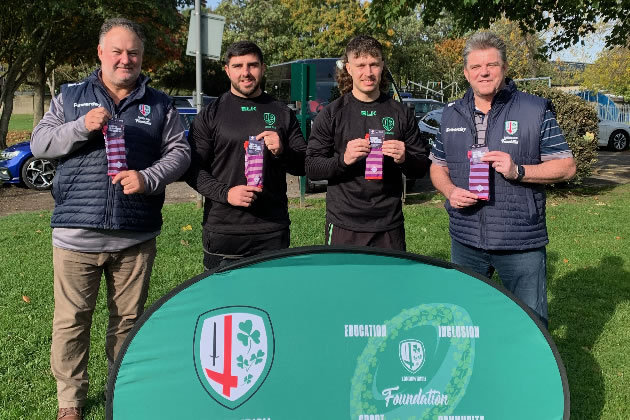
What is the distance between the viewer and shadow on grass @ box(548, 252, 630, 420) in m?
3.89

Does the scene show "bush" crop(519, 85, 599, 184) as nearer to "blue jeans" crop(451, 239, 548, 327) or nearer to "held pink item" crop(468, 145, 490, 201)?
"blue jeans" crop(451, 239, 548, 327)

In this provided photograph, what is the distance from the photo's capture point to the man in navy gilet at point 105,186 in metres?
3.03

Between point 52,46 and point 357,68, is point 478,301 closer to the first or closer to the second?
point 357,68

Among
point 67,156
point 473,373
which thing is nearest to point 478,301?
point 473,373

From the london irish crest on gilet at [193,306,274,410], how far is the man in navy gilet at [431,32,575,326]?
142 cm

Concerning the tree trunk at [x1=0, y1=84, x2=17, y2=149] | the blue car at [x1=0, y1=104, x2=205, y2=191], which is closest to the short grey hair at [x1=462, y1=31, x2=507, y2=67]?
the blue car at [x1=0, y1=104, x2=205, y2=191]

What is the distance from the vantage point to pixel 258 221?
353 centimetres

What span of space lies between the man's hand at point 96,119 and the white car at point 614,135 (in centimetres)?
2366

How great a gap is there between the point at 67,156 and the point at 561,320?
4250 mm

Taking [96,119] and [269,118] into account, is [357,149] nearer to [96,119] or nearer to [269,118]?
[269,118]

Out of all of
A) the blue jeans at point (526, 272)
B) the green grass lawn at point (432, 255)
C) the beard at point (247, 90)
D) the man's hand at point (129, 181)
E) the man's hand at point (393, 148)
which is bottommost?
the green grass lawn at point (432, 255)

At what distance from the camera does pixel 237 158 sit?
11.4 feet

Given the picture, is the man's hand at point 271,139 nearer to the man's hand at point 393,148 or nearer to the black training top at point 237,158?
the black training top at point 237,158

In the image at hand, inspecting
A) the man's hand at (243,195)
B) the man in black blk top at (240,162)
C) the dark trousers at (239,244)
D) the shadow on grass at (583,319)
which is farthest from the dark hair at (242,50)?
the shadow on grass at (583,319)
